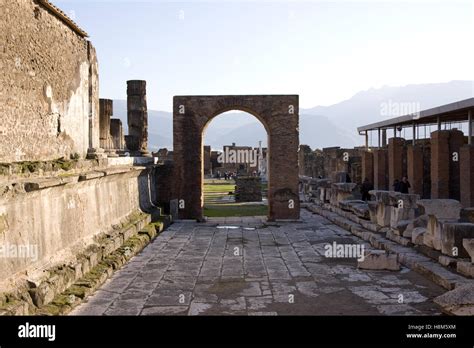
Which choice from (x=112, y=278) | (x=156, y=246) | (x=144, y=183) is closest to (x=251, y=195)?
(x=144, y=183)

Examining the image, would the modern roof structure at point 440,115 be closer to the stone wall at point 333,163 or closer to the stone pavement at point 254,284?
the stone wall at point 333,163

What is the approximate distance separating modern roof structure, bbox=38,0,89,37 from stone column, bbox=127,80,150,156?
6.91m

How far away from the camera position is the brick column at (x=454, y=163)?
41.7ft

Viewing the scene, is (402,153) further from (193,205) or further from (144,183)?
(144,183)

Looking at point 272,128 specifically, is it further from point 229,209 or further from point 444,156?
point 229,209

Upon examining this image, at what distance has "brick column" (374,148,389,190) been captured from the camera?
1728 centimetres

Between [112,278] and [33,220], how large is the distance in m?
1.92

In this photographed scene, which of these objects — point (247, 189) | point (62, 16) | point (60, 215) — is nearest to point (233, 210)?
point (247, 189)

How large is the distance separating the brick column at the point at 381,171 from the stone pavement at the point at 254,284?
652 cm

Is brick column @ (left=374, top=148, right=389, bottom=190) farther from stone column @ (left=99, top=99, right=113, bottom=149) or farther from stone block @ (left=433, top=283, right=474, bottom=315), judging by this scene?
stone block @ (left=433, top=283, right=474, bottom=315)

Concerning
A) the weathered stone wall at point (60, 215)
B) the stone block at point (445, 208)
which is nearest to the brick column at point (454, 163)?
the stone block at point (445, 208)

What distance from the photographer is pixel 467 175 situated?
36.2 ft

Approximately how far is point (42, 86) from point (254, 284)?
4245mm

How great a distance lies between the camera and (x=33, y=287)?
5.84 meters
